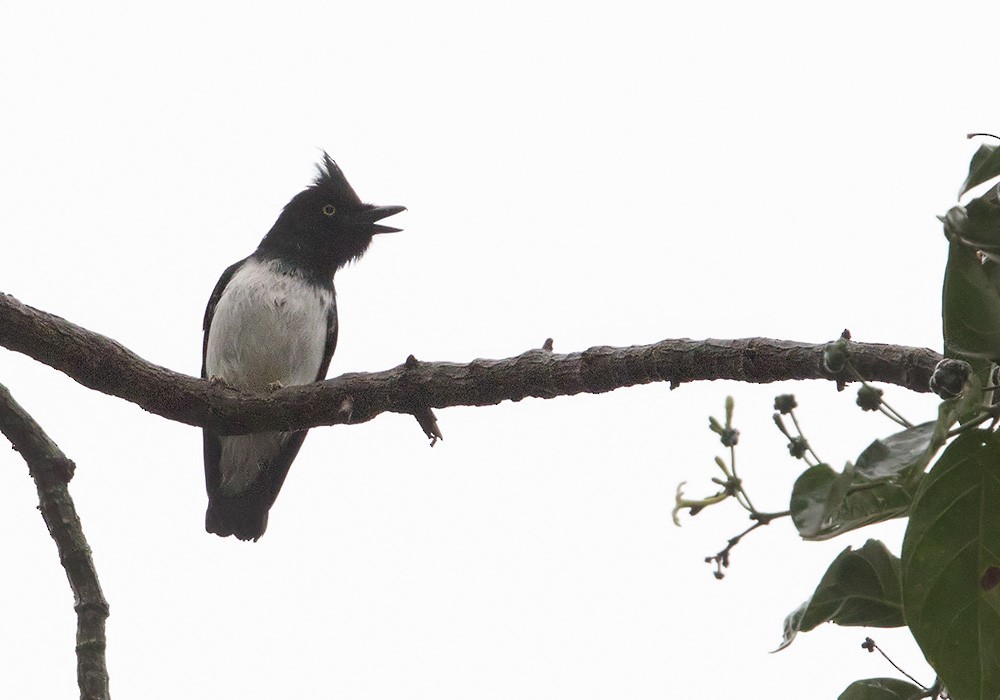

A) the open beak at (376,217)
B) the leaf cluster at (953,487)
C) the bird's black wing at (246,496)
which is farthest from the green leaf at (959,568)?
the open beak at (376,217)

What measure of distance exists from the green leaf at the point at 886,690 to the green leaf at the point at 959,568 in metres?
0.27

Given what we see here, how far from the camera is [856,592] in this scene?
6.26 ft

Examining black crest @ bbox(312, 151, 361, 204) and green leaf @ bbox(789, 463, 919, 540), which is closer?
green leaf @ bbox(789, 463, 919, 540)

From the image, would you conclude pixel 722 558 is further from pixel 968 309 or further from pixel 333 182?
pixel 333 182

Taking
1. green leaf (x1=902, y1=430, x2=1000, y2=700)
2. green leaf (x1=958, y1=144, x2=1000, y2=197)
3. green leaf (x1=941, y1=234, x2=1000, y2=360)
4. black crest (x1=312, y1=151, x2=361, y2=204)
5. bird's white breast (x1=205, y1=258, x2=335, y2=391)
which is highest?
black crest (x1=312, y1=151, x2=361, y2=204)

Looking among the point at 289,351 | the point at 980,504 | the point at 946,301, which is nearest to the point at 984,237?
the point at 946,301

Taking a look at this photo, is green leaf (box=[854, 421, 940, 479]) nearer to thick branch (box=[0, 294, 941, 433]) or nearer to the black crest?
thick branch (box=[0, 294, 941, 433])

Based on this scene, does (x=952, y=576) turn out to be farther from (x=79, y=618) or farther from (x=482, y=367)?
(x=79, y=618)

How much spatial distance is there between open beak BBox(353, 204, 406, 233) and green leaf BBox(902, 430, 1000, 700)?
19.4ft

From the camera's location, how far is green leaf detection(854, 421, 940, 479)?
155 centimetres

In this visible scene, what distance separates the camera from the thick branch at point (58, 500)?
3.65 m

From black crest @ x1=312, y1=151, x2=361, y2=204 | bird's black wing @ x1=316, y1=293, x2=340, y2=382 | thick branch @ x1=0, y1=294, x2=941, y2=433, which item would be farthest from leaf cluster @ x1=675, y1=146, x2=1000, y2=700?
black crest @ x1=312, y1=151, x2=361, y2=204

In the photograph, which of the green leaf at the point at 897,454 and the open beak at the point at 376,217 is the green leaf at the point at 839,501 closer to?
the green leaf at the point at 897,454

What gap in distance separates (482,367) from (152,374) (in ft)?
4.11
